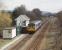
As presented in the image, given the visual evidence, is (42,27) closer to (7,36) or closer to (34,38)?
(34,38)

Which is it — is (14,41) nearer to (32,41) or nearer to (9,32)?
(9,32)

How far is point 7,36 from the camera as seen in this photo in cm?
275

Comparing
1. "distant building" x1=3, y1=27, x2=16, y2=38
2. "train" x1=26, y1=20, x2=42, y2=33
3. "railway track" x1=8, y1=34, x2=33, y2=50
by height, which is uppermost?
"train" x1=26, y1=20, x2=42, y2=33

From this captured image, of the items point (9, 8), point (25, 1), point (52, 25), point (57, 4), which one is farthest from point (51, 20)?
point (9, 8)

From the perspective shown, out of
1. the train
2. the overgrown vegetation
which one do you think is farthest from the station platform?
the overgrown vegetation

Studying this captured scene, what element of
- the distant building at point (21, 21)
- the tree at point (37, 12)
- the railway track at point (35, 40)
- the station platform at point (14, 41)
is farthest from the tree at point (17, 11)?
the railway track at point (35, 40)

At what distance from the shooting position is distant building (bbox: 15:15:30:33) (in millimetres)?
2789

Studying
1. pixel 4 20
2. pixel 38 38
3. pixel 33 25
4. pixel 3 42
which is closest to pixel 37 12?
pixel 33 25

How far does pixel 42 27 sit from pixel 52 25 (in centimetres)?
20

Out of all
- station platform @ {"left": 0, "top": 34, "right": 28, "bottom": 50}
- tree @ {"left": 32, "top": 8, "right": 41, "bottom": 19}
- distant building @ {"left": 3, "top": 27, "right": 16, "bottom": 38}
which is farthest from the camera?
tree @ {"left": 32, "top": 8, "right": 41, "bottom": 19}

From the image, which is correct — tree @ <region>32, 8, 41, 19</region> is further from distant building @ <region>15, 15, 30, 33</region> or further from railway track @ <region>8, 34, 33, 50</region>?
railway track @ <region>8, 34, 33, 50</region>

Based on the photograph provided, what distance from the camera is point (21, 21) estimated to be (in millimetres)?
2791

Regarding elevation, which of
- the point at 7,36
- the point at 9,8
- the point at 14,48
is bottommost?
the point at 14,48

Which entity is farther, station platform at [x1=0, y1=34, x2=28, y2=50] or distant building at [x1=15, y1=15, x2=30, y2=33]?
distant building at [x1=15, y1=15, x2=30, y2=33]
